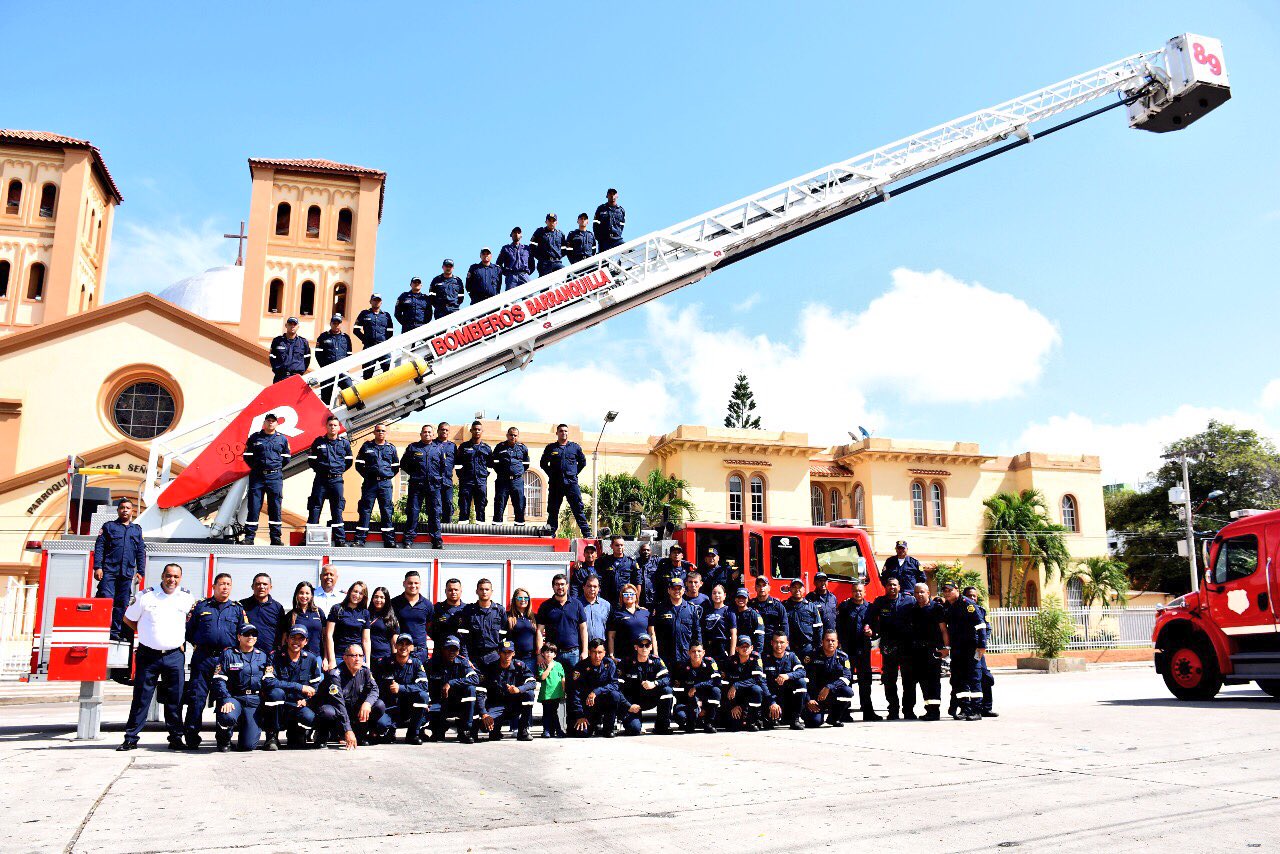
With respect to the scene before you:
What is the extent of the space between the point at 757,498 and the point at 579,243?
27.4 meters

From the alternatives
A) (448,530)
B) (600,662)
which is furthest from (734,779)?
(448,530)

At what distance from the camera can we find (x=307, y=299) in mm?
40969

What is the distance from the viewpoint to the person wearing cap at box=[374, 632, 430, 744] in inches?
370

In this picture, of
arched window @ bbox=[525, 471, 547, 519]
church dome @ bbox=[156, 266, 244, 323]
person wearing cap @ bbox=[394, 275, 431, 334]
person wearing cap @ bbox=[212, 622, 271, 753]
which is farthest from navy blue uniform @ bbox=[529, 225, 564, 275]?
church dome @ bbox=[156, 266, 244, 323]

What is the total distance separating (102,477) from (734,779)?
81.4ft

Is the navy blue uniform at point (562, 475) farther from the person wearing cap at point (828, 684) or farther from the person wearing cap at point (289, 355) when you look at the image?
the person wearing cap at point (828, 684)

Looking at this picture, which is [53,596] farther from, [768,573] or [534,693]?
[768,573]

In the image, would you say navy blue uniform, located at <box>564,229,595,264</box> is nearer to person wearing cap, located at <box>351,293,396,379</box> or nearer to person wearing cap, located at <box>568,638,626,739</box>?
person wearing cap, located at <box>351,293,396,379</box>

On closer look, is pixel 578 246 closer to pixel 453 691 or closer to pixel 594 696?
pixel 594 696

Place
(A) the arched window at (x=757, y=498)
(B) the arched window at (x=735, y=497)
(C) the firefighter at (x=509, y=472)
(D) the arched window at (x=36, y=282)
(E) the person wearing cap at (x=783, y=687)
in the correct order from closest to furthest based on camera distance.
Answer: (E) the person wearing cap at (x=783, y=687) < (C) the firefighter at (x=509, y=472) < (B) the arched window at (x=735, y=497) < (A) the arched window at (x=757, y=498) < (D) the arched window at (x=36, y=282)

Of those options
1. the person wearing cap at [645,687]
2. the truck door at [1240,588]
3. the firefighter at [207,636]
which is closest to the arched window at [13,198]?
the firefighter at [207,636]

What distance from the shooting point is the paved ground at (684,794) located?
5.15m

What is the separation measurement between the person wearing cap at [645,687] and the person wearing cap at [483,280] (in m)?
5.51

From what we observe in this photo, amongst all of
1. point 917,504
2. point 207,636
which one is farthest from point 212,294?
point 207,636
